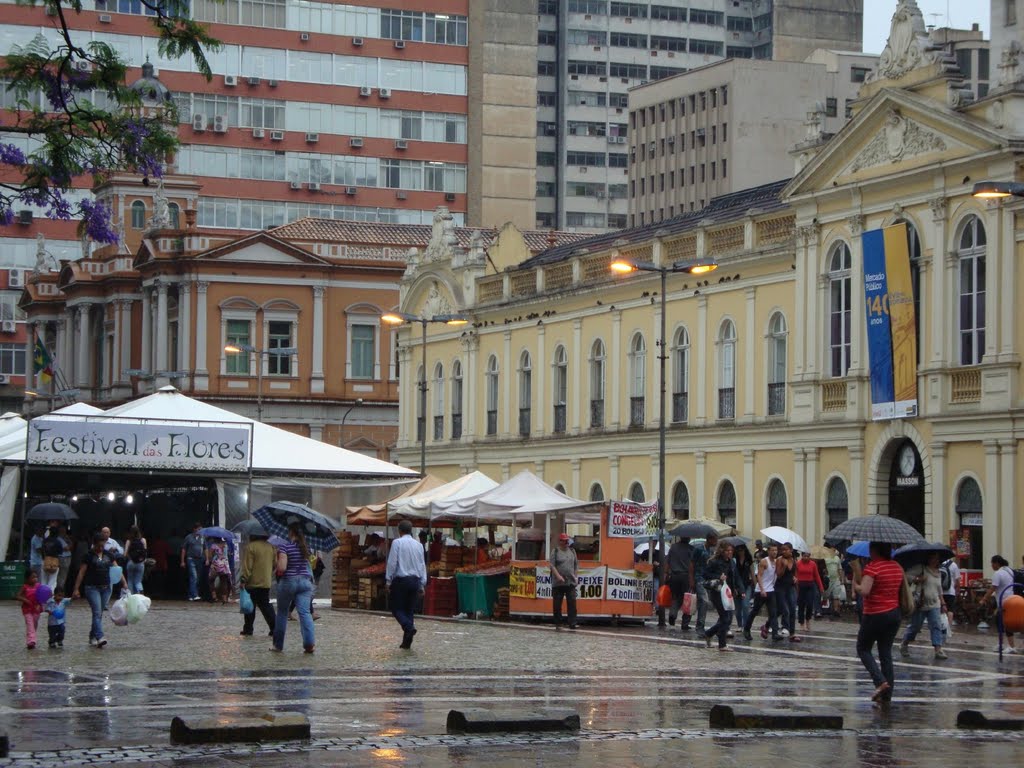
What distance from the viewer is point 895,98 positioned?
43.2 m

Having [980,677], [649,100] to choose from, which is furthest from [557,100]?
[980,677]

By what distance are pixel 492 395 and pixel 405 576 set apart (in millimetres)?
34999

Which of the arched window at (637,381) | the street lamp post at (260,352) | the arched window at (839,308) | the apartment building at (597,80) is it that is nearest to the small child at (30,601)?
the arched window at (839,308)

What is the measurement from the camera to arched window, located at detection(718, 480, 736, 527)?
49.3 meters

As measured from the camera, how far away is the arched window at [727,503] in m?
49.3

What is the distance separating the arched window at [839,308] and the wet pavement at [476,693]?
483 inches

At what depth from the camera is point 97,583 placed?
26.4m

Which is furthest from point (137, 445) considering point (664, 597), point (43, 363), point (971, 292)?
point (43, 363)

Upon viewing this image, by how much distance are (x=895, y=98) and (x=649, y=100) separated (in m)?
85.5

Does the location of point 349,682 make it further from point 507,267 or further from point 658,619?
point 507,267

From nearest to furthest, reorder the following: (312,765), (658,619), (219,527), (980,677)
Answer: (312,765)
(980,677)
(658,619)
(219,527)

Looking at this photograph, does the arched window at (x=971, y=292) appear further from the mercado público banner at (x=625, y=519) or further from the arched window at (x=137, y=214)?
the arched window at (x=137, y=214)

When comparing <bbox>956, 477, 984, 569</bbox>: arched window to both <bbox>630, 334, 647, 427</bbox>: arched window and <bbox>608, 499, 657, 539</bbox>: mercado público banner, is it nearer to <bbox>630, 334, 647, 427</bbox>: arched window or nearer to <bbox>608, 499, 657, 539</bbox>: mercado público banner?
<bbox>608, 499, 657, 539</bbox>: mercado público banner

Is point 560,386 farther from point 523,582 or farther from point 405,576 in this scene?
point 405,576
